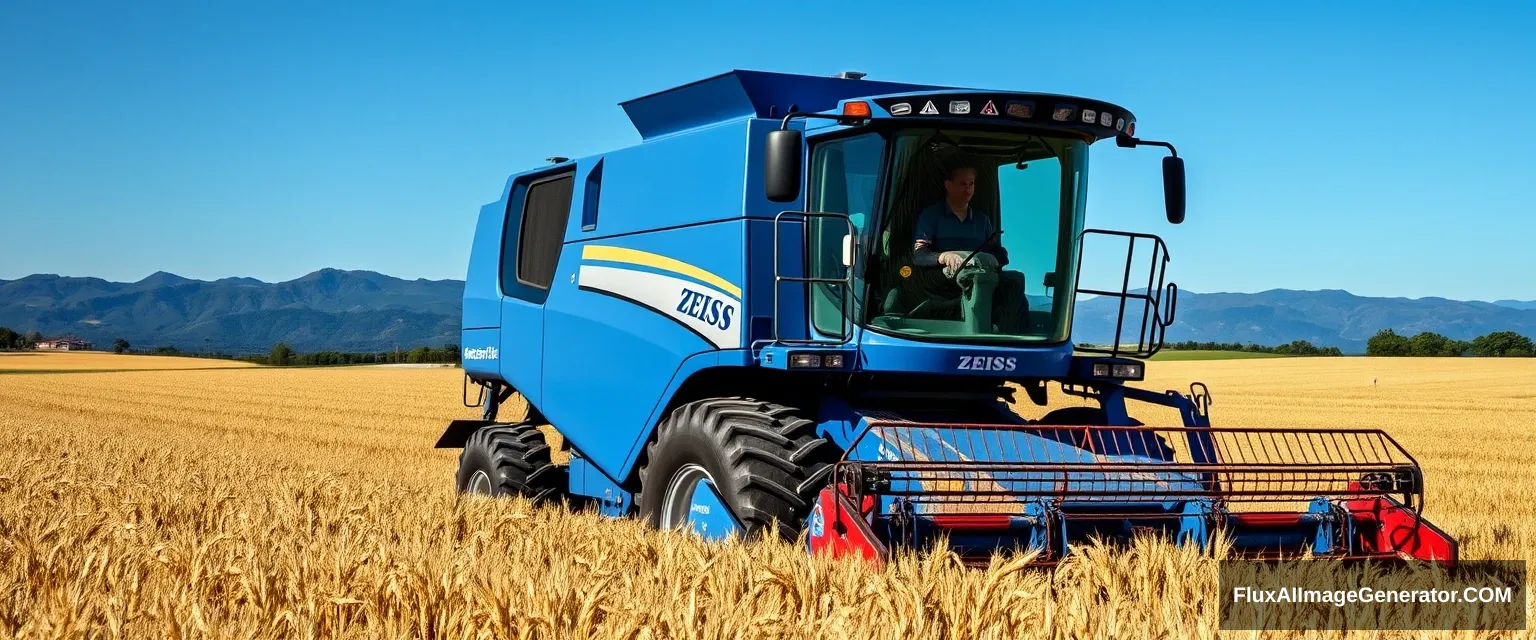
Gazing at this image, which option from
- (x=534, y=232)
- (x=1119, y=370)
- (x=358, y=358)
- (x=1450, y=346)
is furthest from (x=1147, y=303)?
(x=358, y=358)

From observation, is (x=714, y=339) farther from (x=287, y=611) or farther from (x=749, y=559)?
(x=287, y=611)

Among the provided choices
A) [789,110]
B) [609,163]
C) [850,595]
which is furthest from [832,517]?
[609,163]

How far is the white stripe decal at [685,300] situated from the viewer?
6.84m

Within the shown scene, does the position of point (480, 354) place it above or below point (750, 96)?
below

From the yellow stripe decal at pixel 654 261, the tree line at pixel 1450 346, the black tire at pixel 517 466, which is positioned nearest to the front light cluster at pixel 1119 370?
the yellow stripe decal at pixel 654 261

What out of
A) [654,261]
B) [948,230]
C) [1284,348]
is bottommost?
[654,261]

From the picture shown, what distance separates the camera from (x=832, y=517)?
545cm

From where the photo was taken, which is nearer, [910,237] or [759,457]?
[759,457]

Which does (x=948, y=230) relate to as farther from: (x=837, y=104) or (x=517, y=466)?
(x=517, y=466)

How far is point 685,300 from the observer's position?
7223 mm

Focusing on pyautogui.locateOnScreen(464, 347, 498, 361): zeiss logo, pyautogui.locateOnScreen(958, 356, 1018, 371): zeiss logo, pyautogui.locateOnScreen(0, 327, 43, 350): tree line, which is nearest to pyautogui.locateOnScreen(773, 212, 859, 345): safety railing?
pyautogui.locateOnScreen(958, 356, 1018, 371): zeiss logo

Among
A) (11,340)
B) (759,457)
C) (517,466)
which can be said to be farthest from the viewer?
(11,340)

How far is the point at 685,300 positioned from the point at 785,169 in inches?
58.1

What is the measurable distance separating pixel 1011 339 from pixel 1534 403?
935 inches
